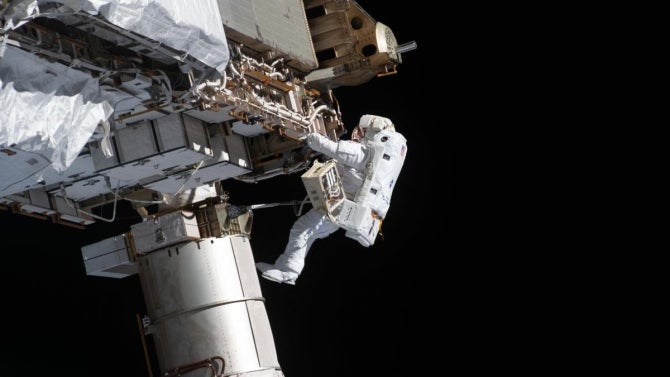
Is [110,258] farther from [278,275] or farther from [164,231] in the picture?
[278,275]

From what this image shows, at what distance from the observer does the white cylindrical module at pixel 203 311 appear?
927 centimetres

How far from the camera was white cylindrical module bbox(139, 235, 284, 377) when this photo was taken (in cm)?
927

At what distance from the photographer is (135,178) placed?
342 inches

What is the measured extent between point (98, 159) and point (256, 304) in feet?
6.54

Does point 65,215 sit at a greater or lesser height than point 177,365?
greater

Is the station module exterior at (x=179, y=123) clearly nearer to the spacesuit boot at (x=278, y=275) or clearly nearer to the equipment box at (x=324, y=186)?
the spacesuit boot at (x=278, y=275)

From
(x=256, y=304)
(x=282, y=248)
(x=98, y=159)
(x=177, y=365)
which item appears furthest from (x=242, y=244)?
(x=282, y=248)

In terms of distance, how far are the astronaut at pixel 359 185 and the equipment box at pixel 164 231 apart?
63 cm

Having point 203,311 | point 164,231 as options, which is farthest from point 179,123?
point 203,311

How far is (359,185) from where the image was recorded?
9.45m

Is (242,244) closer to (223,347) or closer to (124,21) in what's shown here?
(223,347)

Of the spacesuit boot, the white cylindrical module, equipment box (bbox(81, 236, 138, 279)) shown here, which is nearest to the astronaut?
the spacesuit boot

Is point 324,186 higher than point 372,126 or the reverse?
the reverse

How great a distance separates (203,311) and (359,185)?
1.52 metres
